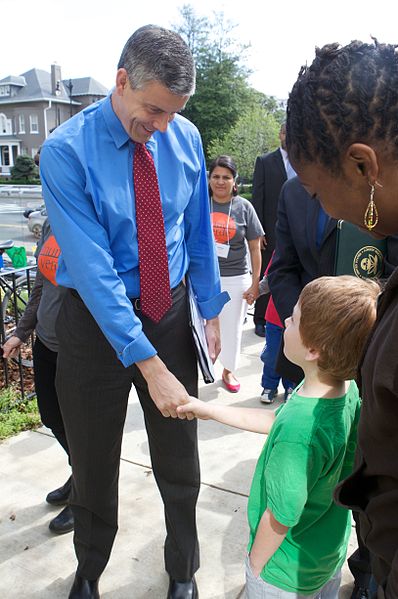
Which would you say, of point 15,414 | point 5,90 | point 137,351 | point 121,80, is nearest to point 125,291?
point 137,351

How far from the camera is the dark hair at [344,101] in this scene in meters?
0.92

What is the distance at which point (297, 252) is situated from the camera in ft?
8.18

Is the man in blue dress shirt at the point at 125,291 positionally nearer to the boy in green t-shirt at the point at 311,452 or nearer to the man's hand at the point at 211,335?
the man's hand at the point at 211,335

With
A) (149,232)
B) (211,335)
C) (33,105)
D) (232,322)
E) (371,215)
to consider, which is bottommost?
(232,322)

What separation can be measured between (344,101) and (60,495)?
257 cm

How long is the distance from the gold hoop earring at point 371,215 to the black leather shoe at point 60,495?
7.76ft

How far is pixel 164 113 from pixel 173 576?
1842 mm

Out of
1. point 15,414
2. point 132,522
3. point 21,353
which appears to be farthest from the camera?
point 21,353

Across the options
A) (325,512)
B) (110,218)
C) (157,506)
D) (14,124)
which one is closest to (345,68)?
(110,218)

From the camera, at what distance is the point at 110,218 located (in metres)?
1.84

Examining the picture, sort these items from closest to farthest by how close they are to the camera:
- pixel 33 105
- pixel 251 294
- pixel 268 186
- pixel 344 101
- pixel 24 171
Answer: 1. pixel 344 101
2. pixel 251 294
3. pixel 268 186
4. pixel 24 171
5. pixel 33 105

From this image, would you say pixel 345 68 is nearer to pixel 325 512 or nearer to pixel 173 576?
pixel 325 512

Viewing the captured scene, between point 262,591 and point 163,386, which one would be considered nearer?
point 262,591

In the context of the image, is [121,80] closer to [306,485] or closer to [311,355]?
[311,355]
